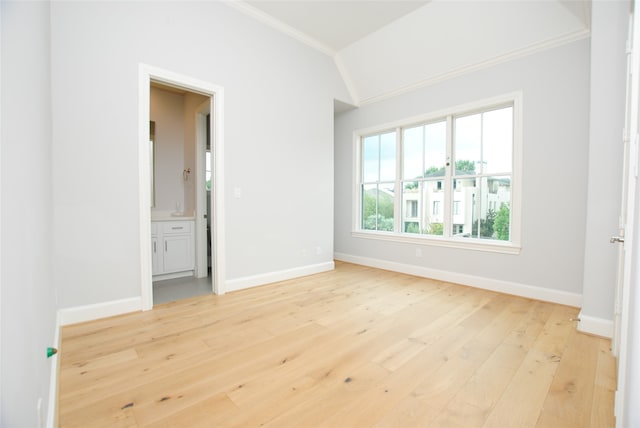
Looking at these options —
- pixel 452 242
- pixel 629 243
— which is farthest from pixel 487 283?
pixel 629 243

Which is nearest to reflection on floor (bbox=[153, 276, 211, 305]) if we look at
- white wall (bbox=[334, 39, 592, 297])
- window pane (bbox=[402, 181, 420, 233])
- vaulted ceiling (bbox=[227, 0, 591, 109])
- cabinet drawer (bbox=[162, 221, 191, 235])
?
cabinet drawer (bbox=[162, 221, 191, 235])

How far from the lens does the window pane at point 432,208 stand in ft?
12.9

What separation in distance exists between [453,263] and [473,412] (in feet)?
8.41

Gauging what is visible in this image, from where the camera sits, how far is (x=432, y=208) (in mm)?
4012

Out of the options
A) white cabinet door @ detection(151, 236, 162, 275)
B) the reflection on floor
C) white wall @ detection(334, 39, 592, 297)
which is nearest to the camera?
white wall @ detection(334, 39, 592, 297)

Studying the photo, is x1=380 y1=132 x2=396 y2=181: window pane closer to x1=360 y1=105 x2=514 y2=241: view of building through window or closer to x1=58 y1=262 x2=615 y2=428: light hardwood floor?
x1=360 y1=105 x2=514 y2=241: view of building through window

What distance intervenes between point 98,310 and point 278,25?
147 inches

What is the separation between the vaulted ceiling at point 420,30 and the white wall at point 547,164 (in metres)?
0.19

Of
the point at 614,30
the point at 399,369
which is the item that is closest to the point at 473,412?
the point at 399,369

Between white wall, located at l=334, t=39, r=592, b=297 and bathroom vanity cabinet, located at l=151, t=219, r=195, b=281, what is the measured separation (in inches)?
145

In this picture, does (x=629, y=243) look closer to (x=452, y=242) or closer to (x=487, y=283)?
(x=487, y=283)

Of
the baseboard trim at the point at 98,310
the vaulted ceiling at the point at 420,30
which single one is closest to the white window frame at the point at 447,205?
the vaulted ceiling at the point at 420,30

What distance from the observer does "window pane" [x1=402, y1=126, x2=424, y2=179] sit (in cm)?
414

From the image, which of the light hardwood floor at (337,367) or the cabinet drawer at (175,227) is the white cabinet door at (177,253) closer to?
the cabinet drawer at (175,227)
